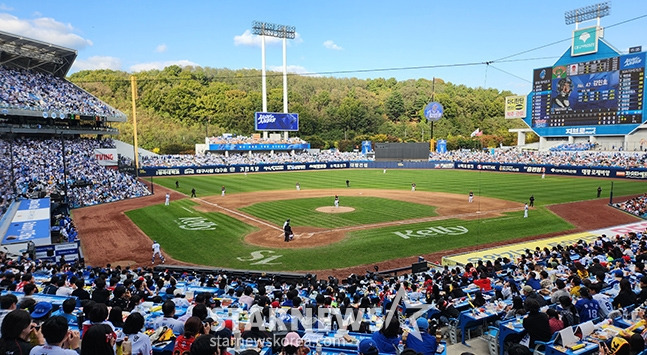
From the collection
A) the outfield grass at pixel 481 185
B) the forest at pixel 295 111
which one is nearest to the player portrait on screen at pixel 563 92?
the outfield grass at pixel 481 185

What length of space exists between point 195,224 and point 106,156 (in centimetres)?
3353

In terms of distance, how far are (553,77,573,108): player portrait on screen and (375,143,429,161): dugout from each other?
22.7 m

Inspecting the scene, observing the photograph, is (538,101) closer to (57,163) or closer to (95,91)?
(57,163)

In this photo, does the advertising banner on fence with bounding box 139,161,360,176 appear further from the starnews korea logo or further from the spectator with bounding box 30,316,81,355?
the spectator with bounding box 30,316,81,355

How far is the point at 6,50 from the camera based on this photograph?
4503cm

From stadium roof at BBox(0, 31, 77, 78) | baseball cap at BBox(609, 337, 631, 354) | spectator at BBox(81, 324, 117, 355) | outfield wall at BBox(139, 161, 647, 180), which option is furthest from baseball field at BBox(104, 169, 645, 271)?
stadium roof at BBox(0, 31, 77, 78)

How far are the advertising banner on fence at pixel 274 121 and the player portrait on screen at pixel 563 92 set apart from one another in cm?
5144

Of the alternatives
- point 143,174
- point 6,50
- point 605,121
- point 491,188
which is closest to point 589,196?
point 491,188

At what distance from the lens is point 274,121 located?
293 ft

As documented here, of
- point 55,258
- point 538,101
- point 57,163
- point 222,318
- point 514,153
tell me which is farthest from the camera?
point 514,153

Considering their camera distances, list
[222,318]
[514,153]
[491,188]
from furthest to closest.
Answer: [514,153] → [491,188] → [222,318]

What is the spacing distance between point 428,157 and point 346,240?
5802 centimetres

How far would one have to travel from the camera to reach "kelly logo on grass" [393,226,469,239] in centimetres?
2453

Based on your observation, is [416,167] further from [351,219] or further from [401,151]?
[351,219]
